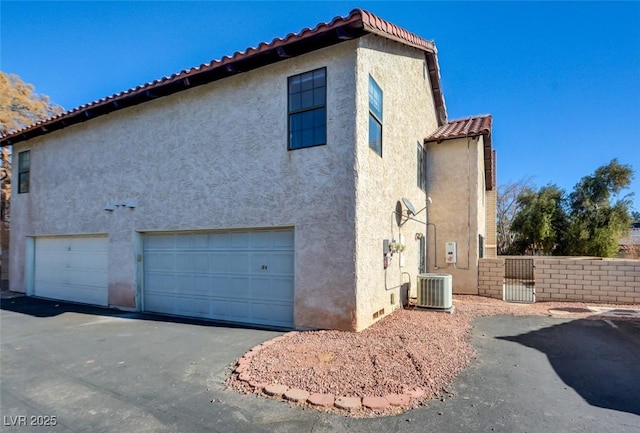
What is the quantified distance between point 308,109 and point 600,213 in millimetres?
22993

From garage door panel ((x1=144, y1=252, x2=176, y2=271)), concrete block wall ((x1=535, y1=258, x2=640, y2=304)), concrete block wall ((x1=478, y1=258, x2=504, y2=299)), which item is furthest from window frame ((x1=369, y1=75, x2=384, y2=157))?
concrete block wall ((x1=535, y1=258, x2=640, y2=304))

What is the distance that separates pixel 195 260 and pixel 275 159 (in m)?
3.74

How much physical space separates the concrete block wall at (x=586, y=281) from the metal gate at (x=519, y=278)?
1061mm

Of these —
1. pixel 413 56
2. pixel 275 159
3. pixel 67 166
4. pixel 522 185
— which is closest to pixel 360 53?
pixel 275 159

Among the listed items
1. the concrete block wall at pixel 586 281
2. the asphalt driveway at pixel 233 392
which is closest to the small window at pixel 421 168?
the concrete block wall at pixel 586 281

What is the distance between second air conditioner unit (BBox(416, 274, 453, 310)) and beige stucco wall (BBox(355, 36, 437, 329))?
646 millimetres

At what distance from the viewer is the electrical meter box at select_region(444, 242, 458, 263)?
40.8 feet

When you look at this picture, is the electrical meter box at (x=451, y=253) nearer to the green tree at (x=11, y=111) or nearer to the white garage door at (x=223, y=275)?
the white garage door at (x=223, y=275)

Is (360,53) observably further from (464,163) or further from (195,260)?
(464,163)

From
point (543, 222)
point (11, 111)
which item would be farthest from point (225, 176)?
point (543, 222)

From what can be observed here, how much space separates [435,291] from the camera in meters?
9.14

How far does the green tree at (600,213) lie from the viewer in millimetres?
20312

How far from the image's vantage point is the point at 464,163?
1262 centimetres

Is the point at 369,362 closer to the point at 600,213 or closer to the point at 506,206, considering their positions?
the point at 600,213
